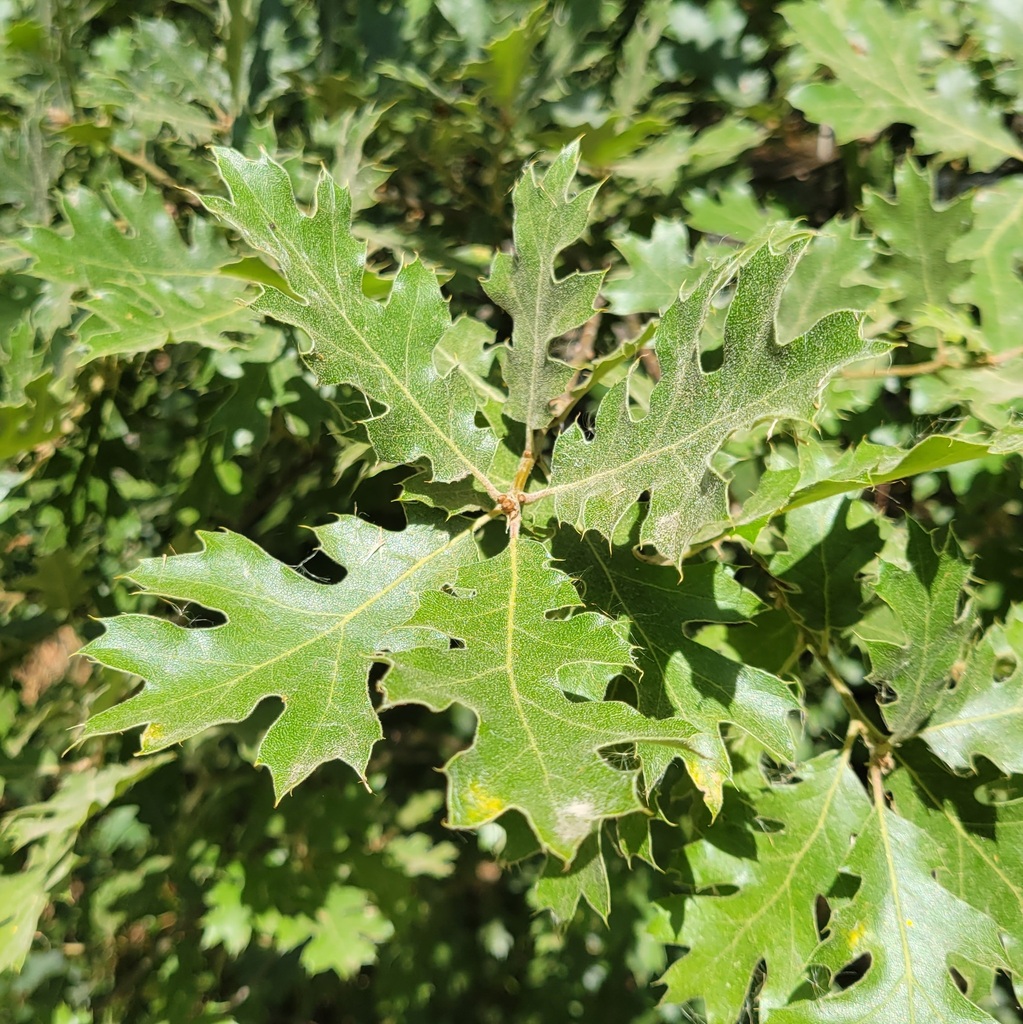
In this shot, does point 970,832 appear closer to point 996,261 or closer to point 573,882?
point 573,882

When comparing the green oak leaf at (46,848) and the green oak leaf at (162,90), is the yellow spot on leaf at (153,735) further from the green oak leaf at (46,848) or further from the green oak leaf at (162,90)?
the green oak leaf at (162,90)

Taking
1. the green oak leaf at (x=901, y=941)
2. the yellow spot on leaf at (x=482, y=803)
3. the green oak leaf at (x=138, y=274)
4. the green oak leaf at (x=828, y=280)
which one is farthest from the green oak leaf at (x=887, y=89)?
the yellow spot on leaf at (x=482, y=803)

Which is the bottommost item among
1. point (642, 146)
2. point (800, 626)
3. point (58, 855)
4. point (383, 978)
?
point (383, 978)

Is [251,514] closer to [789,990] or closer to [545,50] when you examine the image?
[545,50]

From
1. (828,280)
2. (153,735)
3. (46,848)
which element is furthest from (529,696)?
(46,848)

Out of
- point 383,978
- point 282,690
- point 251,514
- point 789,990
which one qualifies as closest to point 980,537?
point 789,990

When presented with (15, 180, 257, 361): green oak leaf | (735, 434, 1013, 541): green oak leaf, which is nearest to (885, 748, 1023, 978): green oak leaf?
(735, 434, 1013, 541): green oak leaf
